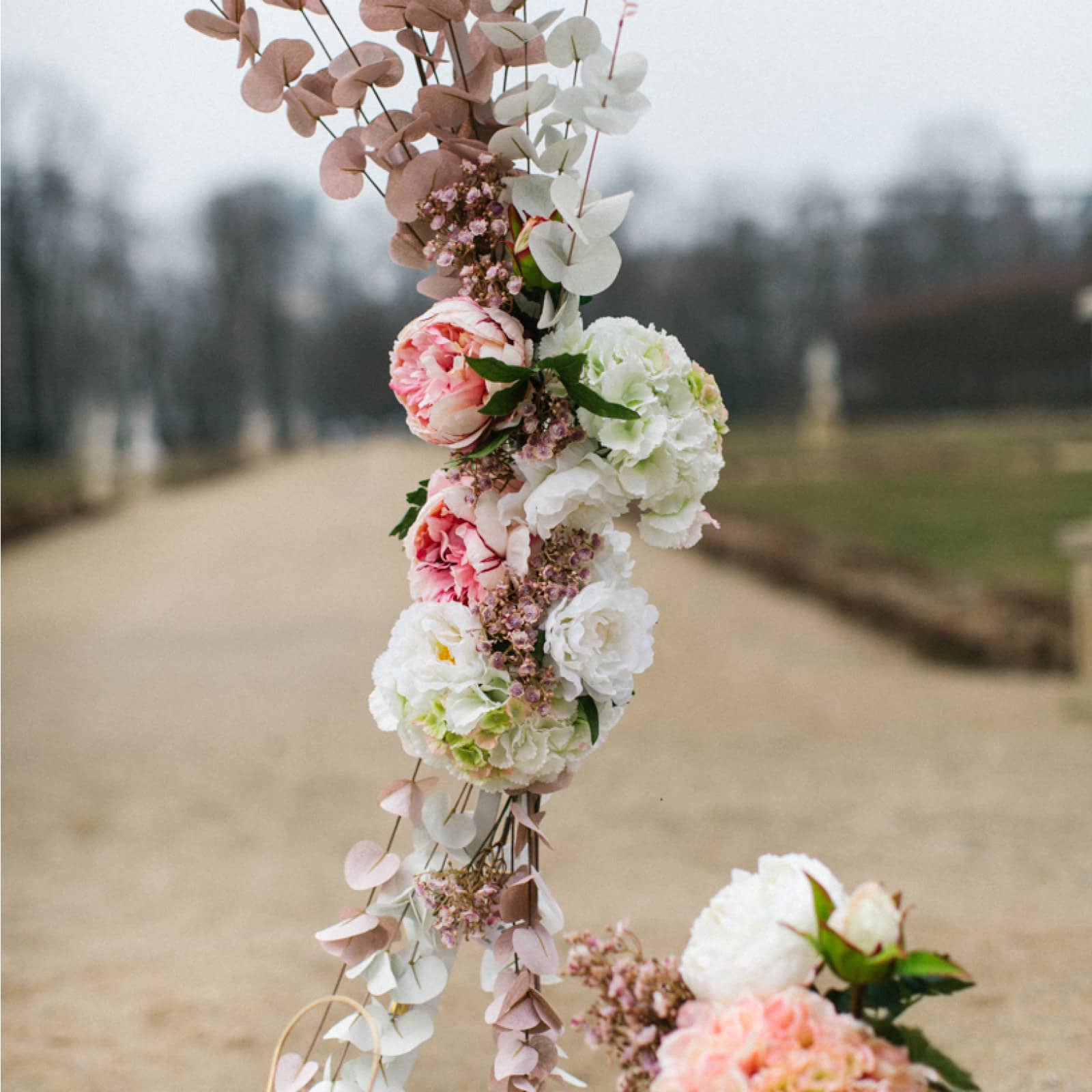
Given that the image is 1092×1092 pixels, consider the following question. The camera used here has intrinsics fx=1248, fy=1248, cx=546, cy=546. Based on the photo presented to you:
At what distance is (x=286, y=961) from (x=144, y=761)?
3109 millimetres

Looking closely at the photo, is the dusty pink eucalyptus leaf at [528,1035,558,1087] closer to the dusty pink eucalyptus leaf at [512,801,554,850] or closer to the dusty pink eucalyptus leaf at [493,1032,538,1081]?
the dusty pink eucalyptus leaf at [493,1032,538,1081]

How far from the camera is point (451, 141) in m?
1.50

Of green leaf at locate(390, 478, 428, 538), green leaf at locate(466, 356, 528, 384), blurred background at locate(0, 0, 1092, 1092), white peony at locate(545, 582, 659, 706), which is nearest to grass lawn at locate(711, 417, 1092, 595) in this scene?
blurred background at locate(0, 0, 1092, 1092)

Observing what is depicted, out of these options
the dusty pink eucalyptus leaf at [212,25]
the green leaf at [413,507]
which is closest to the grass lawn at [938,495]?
the green leaf at [413,507]

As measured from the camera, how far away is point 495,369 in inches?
55.6

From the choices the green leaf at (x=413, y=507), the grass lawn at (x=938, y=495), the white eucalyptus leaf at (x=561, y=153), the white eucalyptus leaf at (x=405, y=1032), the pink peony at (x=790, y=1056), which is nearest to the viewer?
the pink peony at (x=790, y=1056)

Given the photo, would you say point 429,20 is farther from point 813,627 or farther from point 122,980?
point 813,627

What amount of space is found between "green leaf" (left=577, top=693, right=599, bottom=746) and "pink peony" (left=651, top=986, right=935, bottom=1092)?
0.46m

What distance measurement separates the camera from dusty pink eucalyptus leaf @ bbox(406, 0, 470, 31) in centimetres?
147

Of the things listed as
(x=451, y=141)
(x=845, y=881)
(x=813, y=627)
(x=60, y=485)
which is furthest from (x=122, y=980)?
(x=60, y=485)

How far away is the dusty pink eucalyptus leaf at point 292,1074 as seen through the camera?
5.40ft

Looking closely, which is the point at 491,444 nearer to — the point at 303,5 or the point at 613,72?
the point at 613,72

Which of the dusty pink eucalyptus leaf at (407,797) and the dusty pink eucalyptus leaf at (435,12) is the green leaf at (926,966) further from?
the dusty pink eucalyptus leaf at (435,12)

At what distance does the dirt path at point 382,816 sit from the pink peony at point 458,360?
162cm
